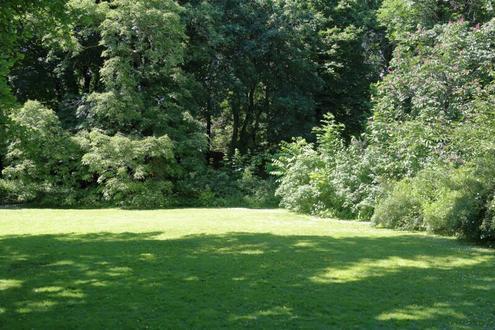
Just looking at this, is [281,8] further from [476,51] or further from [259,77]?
[476,51]

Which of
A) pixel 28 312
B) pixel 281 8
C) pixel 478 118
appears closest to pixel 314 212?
pixel 478 118

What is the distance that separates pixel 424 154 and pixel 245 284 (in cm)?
1020

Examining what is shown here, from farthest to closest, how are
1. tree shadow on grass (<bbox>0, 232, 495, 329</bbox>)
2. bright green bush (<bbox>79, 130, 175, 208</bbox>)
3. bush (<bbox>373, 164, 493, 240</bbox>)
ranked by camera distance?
bright green bush (<bbox>79, 130, 175, 208</bbox>)
bush (<bbox>373, 164, 493, 240</bbox>)
tree shadow on grass (<bbox>0, 232, 495, 329</bbox>)

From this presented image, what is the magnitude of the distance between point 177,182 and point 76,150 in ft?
14.5

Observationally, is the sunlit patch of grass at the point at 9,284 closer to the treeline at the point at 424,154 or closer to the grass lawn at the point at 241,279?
the grass lawn at the point at 241,279

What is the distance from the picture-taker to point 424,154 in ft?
52.1

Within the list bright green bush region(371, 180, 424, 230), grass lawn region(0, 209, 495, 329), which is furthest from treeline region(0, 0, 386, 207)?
bright green bush region(371, 180, 424, 230)

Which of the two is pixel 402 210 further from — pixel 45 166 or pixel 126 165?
pixel 45 166

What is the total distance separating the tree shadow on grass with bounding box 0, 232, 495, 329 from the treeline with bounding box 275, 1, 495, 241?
5.25ft

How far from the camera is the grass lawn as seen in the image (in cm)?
605

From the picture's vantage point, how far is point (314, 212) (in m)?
17.6

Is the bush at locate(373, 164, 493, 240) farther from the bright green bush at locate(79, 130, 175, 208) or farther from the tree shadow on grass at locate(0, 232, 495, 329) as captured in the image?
the bright green bush at locate(79, 130, 175, 208)

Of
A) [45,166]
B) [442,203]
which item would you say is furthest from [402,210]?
[45,166]

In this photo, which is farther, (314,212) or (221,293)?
(314,212)
